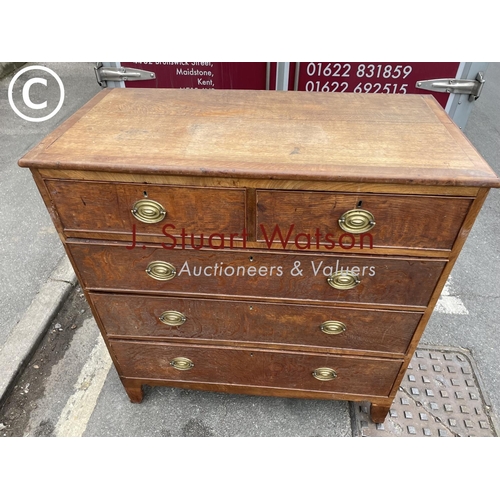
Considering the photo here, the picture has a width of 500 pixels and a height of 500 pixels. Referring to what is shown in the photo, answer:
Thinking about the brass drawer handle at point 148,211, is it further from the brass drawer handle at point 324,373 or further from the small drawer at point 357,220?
the brass drawer handle at point 324,373

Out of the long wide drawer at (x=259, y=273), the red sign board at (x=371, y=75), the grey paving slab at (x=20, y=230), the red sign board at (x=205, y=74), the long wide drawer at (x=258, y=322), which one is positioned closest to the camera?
the long wide drawer at (x=259, y=273)

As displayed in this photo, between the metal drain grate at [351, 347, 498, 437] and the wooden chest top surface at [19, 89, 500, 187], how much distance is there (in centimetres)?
151

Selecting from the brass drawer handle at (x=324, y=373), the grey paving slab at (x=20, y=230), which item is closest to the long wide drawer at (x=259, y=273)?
the brass drawer handle at (x=324, y=373)

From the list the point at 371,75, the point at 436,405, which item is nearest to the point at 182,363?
the point at 436,405

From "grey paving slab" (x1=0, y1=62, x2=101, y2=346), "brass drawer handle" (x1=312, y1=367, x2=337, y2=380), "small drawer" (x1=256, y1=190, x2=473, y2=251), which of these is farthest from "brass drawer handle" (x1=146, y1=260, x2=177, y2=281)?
"grey paving slab" (x1=0, y1=62, x2=101, y2=346)

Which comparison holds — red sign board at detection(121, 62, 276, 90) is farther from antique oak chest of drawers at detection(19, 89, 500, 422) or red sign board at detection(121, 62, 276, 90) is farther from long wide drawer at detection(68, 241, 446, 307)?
long wide drawer at detection(68, 241, 446, 307)

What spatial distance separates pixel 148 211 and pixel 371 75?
1715 millimetres

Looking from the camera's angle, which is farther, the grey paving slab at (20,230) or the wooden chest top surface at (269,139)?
the grey paving slab at (20,230)

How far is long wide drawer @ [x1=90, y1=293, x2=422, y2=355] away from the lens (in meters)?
1.59

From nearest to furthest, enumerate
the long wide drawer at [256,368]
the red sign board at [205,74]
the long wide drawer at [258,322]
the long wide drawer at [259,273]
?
1. the long wide drawer at [259,273]
2. the long wide drawer at [258,322]
3. the long wide drawer at [256,368]
4. the red sign board at [205,74]

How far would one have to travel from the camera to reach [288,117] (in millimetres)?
1522

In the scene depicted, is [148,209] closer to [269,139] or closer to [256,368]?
[269,139]

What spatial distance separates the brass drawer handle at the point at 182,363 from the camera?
188 centimetres

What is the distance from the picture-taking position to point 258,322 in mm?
1660
